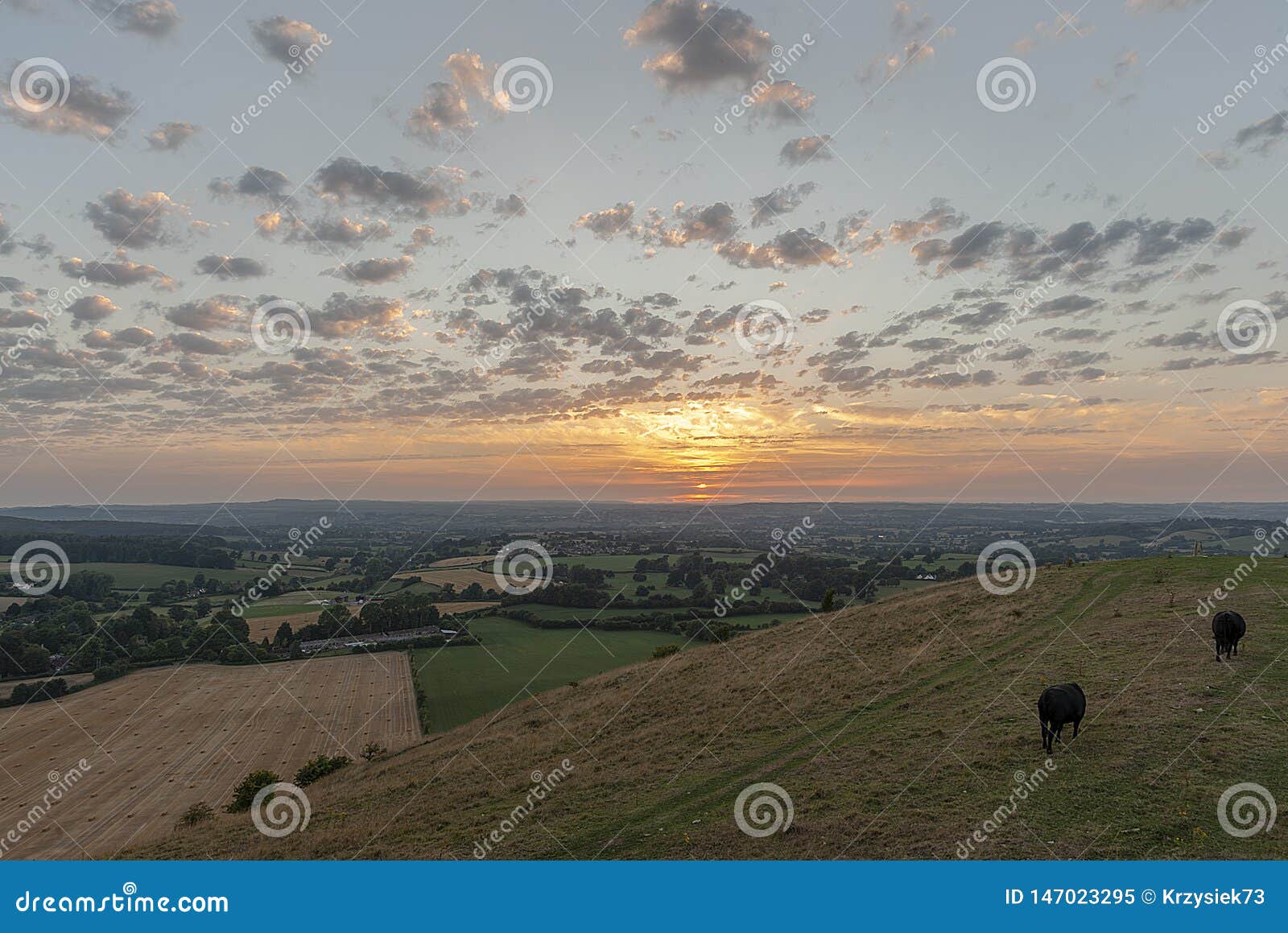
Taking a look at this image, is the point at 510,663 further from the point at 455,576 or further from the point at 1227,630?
the point at 1227,630

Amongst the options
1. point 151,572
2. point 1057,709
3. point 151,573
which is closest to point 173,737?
point 1057,709

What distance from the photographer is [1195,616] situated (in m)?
22.1

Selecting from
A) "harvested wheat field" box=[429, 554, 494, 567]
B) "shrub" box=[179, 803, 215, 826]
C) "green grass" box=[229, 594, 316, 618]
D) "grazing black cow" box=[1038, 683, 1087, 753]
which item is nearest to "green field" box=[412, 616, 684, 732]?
"shrub" box=[179, 803, 215, 826]

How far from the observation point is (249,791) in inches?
1182

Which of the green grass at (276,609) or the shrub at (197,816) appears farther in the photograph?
the green grass at (276,609)

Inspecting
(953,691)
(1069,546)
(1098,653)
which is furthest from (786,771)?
(1069,546)

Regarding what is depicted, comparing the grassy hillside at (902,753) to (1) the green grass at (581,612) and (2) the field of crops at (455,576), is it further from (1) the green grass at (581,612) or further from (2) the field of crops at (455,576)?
(2) the field of crops at (455,576)

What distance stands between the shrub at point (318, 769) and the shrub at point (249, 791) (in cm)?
137

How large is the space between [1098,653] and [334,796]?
31597 millimetres

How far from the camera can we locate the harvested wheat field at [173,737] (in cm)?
3400

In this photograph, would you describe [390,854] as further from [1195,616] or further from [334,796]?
[1195,616]

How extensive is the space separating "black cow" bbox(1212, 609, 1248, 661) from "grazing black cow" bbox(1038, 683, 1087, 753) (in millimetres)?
8013

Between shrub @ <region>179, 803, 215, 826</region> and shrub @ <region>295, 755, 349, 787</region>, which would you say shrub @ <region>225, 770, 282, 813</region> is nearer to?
shrub @ <region>179, 803, 215, 826</region>

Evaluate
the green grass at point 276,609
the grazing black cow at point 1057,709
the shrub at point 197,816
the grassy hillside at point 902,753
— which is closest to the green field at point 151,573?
the green grass at point 276,609
